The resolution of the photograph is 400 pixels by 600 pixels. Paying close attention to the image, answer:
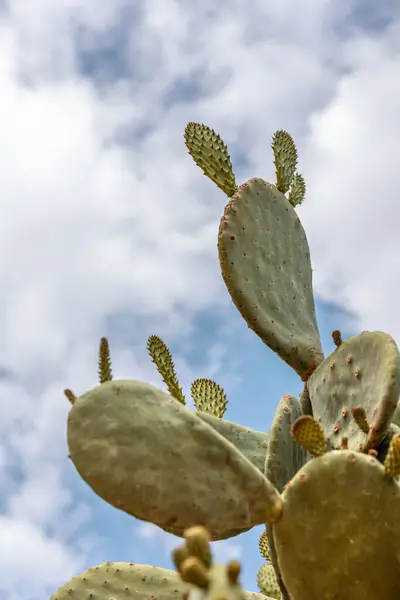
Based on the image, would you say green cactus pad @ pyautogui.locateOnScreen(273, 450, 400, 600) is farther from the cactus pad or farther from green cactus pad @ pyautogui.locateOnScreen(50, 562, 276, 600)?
the cactus pad

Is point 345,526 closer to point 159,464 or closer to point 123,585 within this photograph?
point 159,464

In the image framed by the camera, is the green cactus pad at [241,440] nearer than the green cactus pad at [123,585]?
No

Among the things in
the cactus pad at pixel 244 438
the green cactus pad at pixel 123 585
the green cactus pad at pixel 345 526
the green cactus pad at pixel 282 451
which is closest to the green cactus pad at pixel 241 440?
the cactus pad at pixel 244 438

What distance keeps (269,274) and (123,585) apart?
1341mm

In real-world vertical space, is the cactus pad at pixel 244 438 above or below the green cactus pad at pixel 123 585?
above

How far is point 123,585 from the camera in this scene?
279cm

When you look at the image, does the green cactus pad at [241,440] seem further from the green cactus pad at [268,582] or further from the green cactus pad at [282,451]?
the green cactus pad at [268,582]

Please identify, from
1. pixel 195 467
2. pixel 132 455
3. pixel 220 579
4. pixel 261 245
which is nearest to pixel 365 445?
pixel 195 467

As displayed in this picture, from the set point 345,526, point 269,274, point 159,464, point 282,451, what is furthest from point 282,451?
point 269,274

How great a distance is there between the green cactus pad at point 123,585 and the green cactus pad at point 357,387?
71 centimetres

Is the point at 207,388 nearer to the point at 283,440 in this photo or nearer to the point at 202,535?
the point at 283,440

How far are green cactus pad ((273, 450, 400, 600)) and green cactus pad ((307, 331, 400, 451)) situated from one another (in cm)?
43

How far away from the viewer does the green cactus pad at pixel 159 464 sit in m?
1.93

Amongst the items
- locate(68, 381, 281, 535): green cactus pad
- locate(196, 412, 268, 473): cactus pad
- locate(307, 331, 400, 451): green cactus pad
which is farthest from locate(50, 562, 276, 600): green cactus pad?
locate(68, 381, 281, 535): green cactus pad
